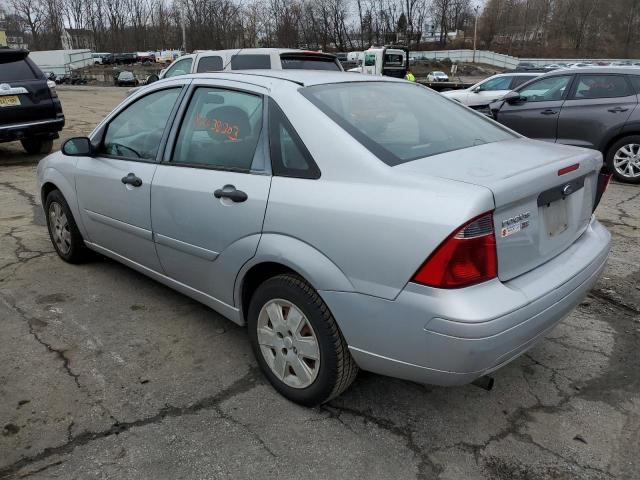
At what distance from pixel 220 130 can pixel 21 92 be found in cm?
758

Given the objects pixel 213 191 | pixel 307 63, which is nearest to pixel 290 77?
pixel 213 191

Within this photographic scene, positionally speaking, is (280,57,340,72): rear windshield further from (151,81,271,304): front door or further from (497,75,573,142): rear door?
(151,81,271,304): front door

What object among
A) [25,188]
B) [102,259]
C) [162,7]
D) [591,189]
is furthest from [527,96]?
[162,7]

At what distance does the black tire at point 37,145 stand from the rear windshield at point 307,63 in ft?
16.1

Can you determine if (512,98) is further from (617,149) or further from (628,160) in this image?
(628,160)

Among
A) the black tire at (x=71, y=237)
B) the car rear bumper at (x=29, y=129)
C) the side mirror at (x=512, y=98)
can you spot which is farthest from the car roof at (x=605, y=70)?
the car rear bumper at (x=29, y=129)

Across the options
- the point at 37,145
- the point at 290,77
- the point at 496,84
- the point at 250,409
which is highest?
the point at 290,77

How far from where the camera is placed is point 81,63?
66.7m

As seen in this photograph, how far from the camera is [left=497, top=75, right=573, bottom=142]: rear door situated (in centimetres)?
841

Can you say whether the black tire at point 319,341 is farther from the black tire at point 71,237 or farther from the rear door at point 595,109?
the rear door at point 595,109

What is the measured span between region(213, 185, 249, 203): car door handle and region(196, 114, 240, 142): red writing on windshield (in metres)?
0.32

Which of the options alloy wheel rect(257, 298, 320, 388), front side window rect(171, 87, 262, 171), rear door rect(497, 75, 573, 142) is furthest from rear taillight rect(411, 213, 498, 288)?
rear door rect(497, 75, 573, 142)

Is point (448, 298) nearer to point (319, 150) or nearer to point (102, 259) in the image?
point (319, 150)

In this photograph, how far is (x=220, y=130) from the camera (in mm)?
3098
